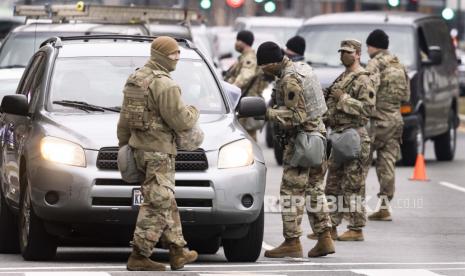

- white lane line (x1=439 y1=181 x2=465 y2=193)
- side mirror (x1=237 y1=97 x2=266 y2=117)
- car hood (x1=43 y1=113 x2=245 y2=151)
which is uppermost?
side mirror (x1=237 y1=97 x2=266 y2=117)

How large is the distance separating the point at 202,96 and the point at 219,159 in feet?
4.17

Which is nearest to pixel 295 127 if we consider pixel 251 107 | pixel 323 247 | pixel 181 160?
pixel 251 107

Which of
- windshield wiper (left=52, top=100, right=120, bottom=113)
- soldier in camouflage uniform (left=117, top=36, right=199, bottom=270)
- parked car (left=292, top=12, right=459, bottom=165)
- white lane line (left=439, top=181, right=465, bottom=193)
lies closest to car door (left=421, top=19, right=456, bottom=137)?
parked car (left=292, top=12, right=459, bottom=165)

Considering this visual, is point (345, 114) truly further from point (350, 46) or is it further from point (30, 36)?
point (30, 36)

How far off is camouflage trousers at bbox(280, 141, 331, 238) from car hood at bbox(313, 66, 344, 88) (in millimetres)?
9228

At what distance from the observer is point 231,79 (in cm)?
2042

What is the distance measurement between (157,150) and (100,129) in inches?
37.6

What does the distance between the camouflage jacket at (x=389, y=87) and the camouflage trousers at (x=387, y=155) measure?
0.12m

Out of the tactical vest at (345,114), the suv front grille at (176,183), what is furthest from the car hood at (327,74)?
the suv front grille at (176,183)

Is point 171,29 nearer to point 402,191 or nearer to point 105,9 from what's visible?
point 105,9

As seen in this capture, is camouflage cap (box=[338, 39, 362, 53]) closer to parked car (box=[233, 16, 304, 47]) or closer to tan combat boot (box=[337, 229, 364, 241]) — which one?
Answer: tan combat boot (box=[337, 229, 364, 241])

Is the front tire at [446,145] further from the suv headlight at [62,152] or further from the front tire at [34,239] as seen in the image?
the suv headlight at [62,152]

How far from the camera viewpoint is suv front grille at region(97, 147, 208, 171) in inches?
460

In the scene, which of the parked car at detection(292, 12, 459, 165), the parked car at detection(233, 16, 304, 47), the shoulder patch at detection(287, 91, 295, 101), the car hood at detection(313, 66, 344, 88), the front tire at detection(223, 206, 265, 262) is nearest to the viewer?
the front tire at detection(223, 206, 265, 262)
